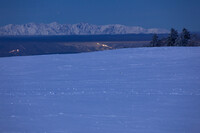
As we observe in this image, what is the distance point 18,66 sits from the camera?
5.51 meters

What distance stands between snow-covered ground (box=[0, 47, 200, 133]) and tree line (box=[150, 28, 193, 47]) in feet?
67.1

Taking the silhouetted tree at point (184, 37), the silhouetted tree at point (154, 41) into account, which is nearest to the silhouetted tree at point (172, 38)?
the silhouetted tree at point (184, 37)

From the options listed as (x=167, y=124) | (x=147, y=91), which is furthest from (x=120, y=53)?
(x=167, y=124)

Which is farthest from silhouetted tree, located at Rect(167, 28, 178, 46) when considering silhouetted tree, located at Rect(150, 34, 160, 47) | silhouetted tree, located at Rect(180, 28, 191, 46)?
silhouetted tree, located at Rect(150, 34, 160, 47)

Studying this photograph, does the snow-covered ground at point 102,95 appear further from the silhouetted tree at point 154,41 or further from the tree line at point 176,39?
the silhouetted tree at point 154,41

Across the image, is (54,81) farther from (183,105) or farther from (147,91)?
(183,105)

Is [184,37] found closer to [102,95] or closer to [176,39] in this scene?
[176,39]

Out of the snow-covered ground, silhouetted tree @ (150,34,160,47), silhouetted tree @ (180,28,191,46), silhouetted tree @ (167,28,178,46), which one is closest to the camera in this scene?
the snow-covered ground

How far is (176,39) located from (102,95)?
25.3 meters

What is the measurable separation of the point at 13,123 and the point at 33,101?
0.64 m

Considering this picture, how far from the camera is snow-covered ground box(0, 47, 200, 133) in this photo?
2.53 meters

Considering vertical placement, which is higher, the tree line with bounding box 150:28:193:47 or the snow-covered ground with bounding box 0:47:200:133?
the tree line with bounding box 150:28:193:47

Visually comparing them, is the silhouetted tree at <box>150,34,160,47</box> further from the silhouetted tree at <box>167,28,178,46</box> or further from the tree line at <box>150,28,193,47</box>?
the silhouetted tree at <box>167,28,178,46</box>

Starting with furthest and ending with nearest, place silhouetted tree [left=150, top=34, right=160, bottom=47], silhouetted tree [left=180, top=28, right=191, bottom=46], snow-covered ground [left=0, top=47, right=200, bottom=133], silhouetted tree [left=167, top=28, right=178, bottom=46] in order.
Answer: silhouetted tree [left=150, top=34, right=160, bottom=47]
silhouetted tree [left=167, top=28, right=178, bottom=46]
silhouetted tree [left=180, top=28, right=191, bottom=46]
snow-covered ground [left=0, top=47, right=200, bottom=133]
